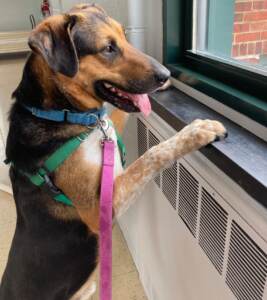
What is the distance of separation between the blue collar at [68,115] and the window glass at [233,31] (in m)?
0.50

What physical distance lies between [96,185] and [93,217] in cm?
11

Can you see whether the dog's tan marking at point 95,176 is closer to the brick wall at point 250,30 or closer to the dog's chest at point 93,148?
the dog's chest at point 93,148

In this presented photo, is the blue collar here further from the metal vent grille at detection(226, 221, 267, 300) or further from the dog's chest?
the metal vent grille at detection(226, 221, 267, 300)

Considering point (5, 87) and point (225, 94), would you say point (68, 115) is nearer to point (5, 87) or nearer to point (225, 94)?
point (225, 94)

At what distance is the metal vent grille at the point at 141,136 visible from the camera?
1.40m

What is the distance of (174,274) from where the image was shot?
1237mm

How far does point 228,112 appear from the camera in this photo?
40.1 inches

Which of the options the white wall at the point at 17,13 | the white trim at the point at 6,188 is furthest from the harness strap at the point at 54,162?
the white wall at the point at 17,13

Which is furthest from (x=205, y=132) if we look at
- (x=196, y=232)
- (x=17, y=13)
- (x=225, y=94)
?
(x=17, y=13)

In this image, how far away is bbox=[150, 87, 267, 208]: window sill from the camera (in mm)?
704

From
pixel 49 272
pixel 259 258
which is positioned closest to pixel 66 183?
pixel 49 272

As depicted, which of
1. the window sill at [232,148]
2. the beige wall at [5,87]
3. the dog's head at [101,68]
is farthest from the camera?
the beige wall at [5,87]

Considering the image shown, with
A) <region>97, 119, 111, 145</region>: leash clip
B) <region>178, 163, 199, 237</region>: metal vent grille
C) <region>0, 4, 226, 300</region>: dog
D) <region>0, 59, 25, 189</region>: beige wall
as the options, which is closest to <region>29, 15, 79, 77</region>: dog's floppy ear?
<region>0, 4, 226, 300</region>: dog

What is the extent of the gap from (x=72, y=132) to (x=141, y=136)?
18.2 inches
